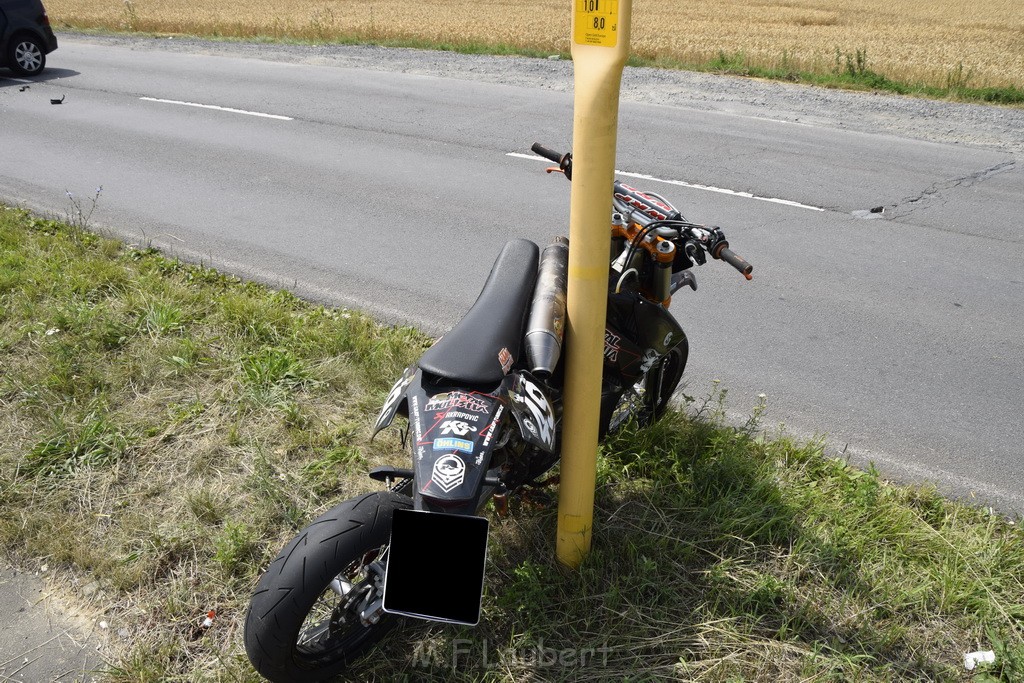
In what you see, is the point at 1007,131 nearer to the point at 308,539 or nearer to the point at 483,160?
the point at 483,160

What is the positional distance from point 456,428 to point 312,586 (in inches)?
23.9

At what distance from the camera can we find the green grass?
9.20 ft

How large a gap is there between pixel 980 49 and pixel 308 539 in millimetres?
20368

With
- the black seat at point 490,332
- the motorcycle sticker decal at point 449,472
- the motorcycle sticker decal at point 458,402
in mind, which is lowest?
the motorcycle sticker decal at point 449,472

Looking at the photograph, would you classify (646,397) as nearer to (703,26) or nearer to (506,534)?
(506,534)

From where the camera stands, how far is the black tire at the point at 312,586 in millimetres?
2406

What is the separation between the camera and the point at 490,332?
2.87 meters

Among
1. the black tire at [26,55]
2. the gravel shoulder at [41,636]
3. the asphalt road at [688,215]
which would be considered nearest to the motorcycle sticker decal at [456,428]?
the gravel shoulder at [41,636]

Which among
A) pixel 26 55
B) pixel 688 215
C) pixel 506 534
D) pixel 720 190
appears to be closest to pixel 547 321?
pixel 506 534

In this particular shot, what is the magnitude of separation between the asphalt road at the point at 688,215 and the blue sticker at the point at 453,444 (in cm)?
240

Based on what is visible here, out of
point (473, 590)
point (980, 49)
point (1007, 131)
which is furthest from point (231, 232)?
point (980, 49)

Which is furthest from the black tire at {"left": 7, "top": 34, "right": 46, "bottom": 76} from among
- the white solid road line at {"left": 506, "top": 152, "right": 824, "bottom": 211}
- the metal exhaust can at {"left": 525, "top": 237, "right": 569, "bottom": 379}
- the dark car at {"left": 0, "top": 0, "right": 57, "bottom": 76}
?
the metal exhaust can at {"left": 525, "top": 237, "right": 569, "bottom": 379}

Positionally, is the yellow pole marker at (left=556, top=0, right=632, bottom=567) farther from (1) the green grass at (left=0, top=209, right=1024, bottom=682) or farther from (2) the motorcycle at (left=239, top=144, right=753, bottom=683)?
(1) the green grass at (left=0, top=209, right=1024, bottom=682)

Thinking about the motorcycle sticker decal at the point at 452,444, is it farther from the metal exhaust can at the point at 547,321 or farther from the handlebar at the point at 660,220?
the handlebar at the point at 660,220
